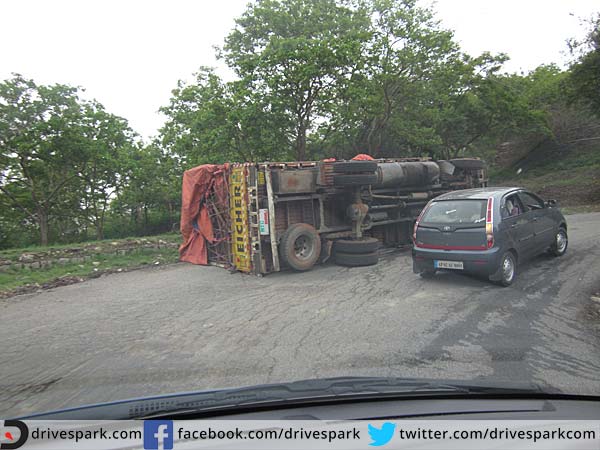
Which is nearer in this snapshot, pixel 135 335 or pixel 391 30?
pixel 135 335

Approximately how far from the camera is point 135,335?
5660mm

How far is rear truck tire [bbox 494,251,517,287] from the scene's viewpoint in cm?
691

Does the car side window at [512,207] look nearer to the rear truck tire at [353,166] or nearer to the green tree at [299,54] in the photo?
the rear truck tire at [353,166]

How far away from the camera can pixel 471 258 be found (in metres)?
6.96

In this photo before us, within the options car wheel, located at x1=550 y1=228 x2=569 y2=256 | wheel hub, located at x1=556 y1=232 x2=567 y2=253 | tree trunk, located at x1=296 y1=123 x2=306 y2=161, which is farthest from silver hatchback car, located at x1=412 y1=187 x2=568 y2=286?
tree trunk, located at x1=296 y1=123 x2=306 y2=161

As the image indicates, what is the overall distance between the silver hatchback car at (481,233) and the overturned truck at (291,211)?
86.6 inches

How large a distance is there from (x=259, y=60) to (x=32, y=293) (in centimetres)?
A: 1167

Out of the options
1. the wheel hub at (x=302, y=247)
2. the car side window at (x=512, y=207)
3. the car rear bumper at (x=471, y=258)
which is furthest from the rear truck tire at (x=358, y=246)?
the car side window at (x=512, y=207)

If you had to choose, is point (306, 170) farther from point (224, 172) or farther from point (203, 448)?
point (203, 448)

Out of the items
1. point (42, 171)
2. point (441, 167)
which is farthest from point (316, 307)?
point (42, 171)

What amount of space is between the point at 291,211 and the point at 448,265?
3688 millimetres

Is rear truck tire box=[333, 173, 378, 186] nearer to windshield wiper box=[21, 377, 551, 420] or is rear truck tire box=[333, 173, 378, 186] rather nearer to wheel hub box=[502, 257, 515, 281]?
wheel hub box=[502, 257, 515, 281]

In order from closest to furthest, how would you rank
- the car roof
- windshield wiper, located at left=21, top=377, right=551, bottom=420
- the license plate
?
windshield wiper, located at left=21, top=377, right=551, bottom=420, the license plate, the car roof

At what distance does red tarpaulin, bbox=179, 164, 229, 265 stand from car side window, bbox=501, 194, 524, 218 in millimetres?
5526
